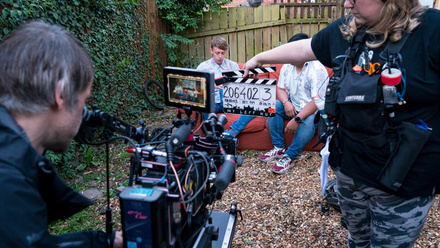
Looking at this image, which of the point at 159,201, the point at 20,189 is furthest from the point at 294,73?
the point at 20,189

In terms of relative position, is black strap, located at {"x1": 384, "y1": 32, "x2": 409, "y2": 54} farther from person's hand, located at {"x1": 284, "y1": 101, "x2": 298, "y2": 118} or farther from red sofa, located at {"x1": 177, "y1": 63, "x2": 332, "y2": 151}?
red sofa, located at {"x1": 177, "y1": 63, "x2": 332, "y2": 151}

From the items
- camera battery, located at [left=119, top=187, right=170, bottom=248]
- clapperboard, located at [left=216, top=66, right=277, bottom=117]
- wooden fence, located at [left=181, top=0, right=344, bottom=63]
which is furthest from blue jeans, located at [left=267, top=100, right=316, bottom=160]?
wooden fence, located at [left=181, top=0, right=344, bottom=63]

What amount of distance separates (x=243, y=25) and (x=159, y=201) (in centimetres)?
703

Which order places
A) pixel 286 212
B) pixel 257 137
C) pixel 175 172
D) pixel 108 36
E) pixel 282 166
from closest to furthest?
1. pixel 175 172
2. pixel 286 212
3. pixel 282 166
4. pixel 257 137
5. pixel 108 36

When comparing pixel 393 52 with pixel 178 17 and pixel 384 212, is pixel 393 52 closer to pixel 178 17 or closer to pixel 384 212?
pixel 384 212

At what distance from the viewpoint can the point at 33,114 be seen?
1.04 m

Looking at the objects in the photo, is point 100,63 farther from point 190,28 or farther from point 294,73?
point 190,28

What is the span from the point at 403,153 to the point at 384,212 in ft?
1.14

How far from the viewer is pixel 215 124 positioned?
167 centimetres

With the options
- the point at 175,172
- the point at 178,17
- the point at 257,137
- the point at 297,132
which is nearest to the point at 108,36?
the point at 178,17

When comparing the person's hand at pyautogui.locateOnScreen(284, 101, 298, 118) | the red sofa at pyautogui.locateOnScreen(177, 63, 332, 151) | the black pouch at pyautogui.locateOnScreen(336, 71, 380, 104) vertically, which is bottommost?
the red sofa at pyautogui.locateOnScreen(177, 63, 332, 151)

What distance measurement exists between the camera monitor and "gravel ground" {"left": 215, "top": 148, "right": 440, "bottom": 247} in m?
1.71

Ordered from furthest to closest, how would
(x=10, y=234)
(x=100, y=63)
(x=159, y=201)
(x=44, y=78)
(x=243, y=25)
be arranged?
(x=243, y=25), (x=100, y=63), (x=159, y=201), (x=44, y=78), (x=10, y=234)

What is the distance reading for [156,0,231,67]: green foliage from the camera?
7005mm
